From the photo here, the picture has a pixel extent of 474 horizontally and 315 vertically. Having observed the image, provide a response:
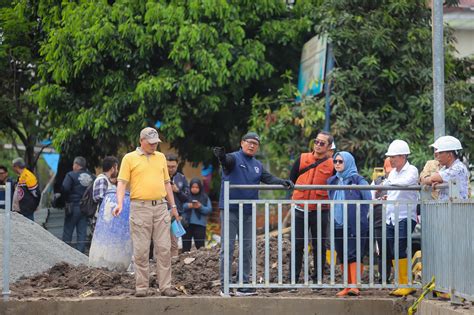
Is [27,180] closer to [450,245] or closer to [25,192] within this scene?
[25,192]

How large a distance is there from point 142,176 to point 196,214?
20.2ft

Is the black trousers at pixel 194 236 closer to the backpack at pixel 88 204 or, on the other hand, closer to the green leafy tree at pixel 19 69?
the backpack at pixel 88 204

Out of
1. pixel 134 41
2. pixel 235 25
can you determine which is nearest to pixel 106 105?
pixel 134 41

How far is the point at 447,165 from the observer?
37.9 ft

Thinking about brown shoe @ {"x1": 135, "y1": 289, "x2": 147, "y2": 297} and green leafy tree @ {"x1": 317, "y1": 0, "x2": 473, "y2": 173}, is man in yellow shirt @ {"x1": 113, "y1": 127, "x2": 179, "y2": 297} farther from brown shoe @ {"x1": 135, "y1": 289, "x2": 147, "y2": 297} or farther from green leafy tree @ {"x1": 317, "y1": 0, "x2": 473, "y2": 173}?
green leafy tree @ {"x1": 317, "y1": 0, "x2": 473, "y2": 173}

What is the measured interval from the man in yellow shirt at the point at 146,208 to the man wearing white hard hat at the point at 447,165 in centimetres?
296

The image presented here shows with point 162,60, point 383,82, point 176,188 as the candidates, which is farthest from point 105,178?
point 383,82

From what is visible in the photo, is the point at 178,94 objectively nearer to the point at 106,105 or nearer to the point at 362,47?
the point at 106,105

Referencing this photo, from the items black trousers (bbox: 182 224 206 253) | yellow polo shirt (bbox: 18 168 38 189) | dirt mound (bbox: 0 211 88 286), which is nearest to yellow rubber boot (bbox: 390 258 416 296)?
dirt mound (bbox: 0 211 88 286)

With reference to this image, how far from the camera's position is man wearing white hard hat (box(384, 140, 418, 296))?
1192 centimetres

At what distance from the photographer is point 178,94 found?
22375 millimetres

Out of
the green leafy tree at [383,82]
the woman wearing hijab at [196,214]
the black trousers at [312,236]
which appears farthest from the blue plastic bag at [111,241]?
the green leafy tree at [383,82]

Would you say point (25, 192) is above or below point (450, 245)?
above

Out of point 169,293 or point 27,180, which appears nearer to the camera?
point 169,293
